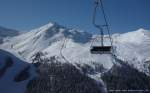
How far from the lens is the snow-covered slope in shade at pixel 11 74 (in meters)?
129

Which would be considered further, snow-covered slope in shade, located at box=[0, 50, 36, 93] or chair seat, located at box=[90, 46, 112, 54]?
snow-covered slope in shade, located at box=[0, 50, 36, 93]

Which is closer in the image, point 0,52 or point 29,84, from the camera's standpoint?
point 29,84

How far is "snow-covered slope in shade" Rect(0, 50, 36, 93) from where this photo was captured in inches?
5079

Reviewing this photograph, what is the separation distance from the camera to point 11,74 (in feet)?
487

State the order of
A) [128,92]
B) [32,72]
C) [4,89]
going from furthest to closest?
[128,92], [32,72], [4,89]

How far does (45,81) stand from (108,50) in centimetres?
15623

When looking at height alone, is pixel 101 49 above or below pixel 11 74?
below

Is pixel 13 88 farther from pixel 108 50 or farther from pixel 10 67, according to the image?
pixel 108 50

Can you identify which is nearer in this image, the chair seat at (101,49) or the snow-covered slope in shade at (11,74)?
the chair seat at (101,49)

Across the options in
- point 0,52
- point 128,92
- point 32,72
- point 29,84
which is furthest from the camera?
point 128,92

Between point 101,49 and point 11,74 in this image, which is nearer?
point 101,49

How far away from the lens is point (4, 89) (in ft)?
422

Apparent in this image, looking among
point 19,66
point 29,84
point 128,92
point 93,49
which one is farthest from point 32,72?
point 93,49

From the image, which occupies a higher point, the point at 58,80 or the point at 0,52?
the point at 0,52
